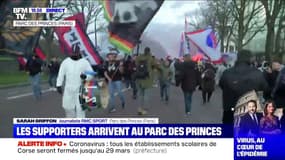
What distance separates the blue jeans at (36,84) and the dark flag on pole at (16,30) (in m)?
0.20

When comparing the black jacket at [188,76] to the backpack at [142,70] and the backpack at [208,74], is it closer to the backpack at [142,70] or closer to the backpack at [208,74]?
the backpack at [208,74]

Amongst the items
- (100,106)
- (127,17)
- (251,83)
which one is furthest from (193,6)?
(100,106)

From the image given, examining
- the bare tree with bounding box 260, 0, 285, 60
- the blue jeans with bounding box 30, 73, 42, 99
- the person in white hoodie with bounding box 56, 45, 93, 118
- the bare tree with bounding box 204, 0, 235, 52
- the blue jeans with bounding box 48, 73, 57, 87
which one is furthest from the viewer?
the blue jeans with bounding box 48, 73, 57, 87

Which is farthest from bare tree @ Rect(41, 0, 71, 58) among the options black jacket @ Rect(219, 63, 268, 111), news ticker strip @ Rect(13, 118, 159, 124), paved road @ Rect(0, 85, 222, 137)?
black jacket @ Rect(219, 63, 268, 111)

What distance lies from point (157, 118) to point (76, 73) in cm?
68

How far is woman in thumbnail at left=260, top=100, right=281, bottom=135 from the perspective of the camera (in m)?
2.73

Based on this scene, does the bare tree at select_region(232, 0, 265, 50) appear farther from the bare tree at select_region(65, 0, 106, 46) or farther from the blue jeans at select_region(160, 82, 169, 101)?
the bare tree at select_region(65, 0, 106, 46)

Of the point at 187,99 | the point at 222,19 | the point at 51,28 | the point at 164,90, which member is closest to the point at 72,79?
the point at 51,28

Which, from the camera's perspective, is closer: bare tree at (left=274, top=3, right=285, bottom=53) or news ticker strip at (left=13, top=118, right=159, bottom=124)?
bare tree at (left=274, top=3, right=285, bottom=53)

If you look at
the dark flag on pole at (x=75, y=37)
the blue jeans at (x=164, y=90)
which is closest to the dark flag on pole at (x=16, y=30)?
the dark flag on pole at (x=75, y=37)

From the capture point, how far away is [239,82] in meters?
3.06

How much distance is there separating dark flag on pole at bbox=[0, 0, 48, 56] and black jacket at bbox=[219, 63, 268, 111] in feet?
4.67

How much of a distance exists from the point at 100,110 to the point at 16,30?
2.67ft

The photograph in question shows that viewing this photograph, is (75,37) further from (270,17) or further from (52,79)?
(270,17)
